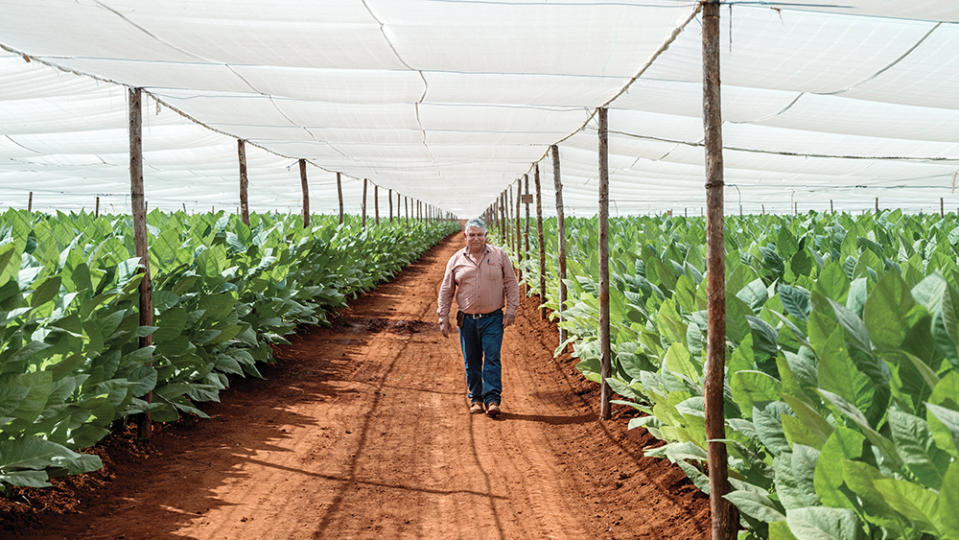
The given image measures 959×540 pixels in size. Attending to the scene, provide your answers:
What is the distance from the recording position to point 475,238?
7.20m

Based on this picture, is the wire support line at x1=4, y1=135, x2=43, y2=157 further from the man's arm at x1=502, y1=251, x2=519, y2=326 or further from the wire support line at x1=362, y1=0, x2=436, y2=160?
the man's arm at x1=502, y1=251, x2=519, y2=326

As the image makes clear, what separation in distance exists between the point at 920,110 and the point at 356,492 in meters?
6.57

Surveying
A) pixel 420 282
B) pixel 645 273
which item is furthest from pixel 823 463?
pixel 420 282

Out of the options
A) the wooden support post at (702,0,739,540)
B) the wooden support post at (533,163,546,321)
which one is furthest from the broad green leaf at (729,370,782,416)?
the wooden support post at (533,163,546,321)

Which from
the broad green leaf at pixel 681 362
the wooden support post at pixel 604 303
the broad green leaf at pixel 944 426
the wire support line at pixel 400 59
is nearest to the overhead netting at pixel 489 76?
the wire support line at pixel 400 59

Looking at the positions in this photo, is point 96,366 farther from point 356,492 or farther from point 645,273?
point 645,273

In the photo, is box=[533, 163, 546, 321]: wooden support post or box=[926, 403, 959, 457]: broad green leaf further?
box=[533, 163, 546, 321]: wooden support post

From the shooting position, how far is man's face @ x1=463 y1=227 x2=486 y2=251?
7.19 metres

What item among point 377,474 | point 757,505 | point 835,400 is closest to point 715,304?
point 757,505

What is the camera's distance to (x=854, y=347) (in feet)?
9.37

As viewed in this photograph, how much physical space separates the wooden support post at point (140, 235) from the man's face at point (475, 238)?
2797mm

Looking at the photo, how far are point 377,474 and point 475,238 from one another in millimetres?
2569

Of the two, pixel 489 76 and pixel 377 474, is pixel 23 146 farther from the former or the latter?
pixel 377 474

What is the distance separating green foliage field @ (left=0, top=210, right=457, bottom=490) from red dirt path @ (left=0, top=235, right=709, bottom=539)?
35cm
